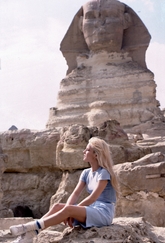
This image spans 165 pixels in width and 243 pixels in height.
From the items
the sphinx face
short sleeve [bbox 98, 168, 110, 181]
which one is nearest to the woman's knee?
short sleeve [bbox 98, 168, 110, 181]

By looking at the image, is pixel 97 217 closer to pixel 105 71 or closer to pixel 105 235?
pixel 105 235

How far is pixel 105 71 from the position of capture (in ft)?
61.5

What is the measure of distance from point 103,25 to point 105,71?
1.73 meters

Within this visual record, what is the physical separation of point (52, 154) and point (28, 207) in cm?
111

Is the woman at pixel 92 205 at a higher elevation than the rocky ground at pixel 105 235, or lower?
higher

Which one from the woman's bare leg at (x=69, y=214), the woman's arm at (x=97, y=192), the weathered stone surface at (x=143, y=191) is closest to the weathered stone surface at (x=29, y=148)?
the weathered stone surface at (x=143, y=191)

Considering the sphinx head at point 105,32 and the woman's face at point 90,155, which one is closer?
the woman's face at point 90,155

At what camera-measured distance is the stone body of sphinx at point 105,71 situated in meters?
17.2

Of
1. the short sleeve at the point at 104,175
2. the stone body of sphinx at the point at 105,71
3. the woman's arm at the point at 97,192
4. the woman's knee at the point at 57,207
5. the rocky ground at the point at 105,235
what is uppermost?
the stone body of sphinx at the point at 105,71

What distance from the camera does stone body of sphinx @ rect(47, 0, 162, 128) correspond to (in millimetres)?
17172

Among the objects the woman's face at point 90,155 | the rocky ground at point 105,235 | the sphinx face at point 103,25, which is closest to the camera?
the rocky ground at point 105,235

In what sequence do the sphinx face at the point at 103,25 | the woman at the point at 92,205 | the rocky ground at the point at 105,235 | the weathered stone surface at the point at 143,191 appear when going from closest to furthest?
1. the rocky ground at the point at 105,235
2. the woman at the point at 92,205
3. the weathered stone surface at the point at 143,191
4. the sphinx face at the point at 103,25

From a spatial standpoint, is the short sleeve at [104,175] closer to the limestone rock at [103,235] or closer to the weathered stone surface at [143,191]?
the limestone rock at [103,235]

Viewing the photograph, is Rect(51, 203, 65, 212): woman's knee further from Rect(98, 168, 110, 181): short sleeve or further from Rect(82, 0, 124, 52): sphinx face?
Rect(82, 0, 124, 52): sphinx face
